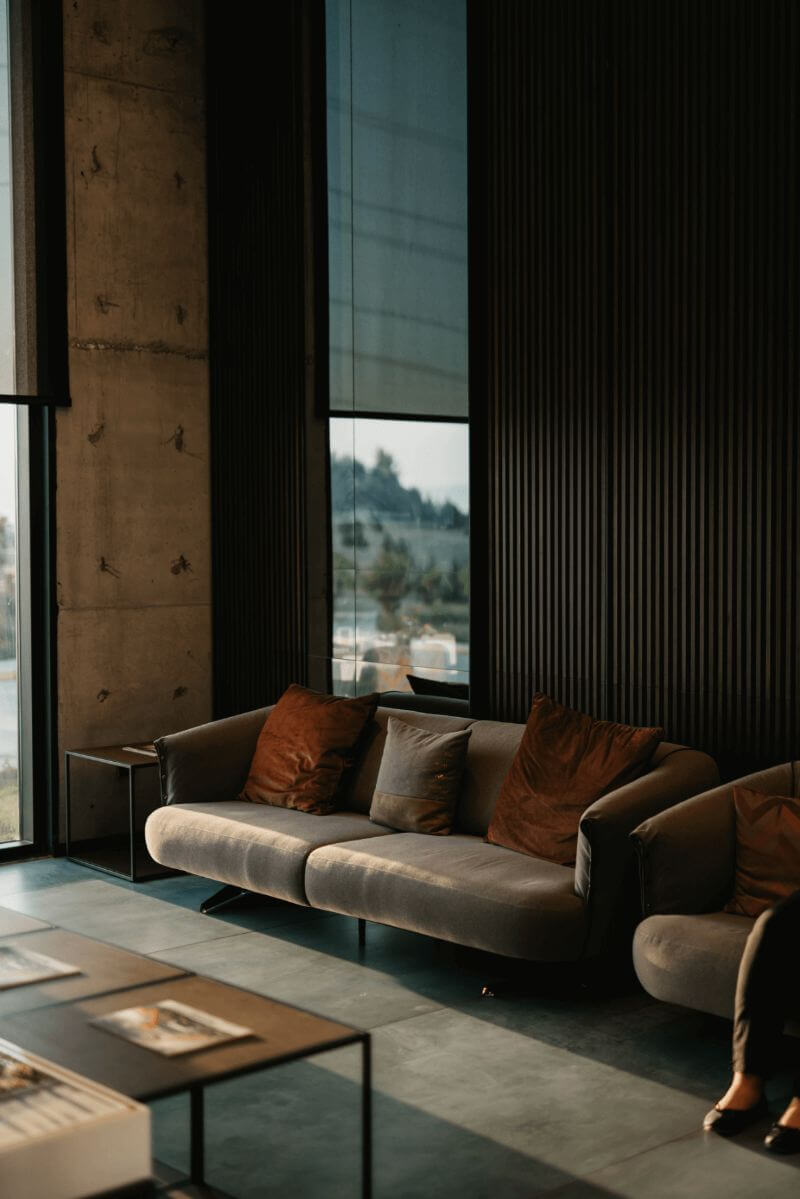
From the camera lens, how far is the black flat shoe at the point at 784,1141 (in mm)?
3373

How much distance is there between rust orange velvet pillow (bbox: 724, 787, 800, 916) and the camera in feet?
13.4

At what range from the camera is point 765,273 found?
186 inches

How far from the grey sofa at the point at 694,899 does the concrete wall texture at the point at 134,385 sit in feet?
11.1

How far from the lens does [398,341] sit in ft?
20.0

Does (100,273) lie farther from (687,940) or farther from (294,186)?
(687,940)

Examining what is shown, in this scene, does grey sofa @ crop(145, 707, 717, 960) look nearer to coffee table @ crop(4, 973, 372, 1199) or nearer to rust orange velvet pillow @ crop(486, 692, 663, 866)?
rust orange velvet pillow @ crop(486, 692, 663, 866)

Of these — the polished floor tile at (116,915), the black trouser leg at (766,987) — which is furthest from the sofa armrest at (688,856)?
the polished floor tile at (116,915)

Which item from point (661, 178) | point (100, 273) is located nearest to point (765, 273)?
point (661, 178)

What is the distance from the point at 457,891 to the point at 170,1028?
1.62 metres

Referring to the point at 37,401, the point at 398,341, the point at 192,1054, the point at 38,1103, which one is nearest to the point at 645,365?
the point at 398,341

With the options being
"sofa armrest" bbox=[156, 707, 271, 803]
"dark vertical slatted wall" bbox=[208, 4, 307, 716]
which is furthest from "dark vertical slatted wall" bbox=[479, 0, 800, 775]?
Result: "dark vertical slatted wall" bbox=[208, 4, 307, 716]

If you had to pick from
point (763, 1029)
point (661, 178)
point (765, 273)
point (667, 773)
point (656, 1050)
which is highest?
point (661, 178)

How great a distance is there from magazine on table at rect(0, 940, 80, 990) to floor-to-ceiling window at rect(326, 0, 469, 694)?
105 inches

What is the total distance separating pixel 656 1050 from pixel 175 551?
386cm
